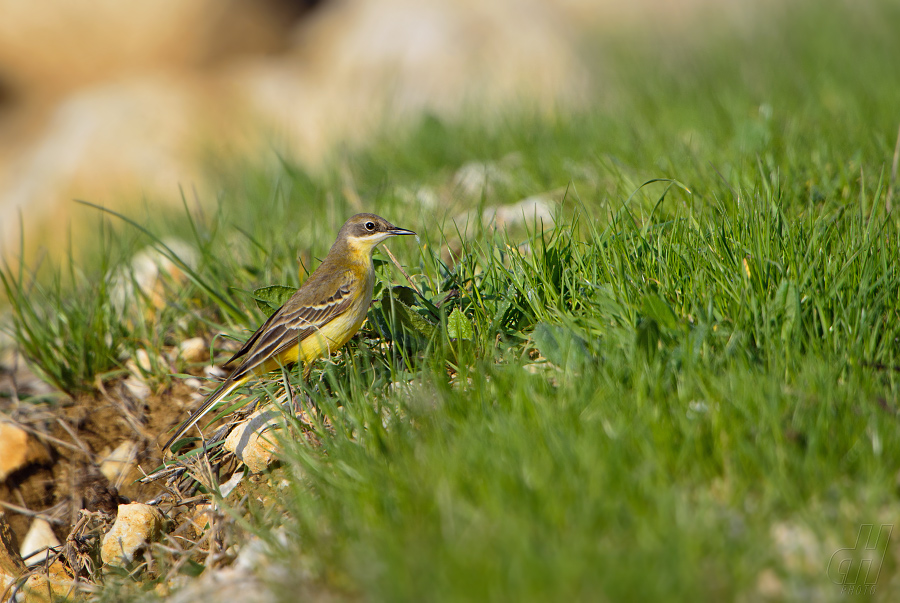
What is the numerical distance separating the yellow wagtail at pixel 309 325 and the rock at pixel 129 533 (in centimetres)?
43

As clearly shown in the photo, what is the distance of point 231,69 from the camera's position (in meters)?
14.3

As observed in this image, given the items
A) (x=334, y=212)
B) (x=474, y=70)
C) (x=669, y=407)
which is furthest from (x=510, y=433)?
(x=474, y=70)

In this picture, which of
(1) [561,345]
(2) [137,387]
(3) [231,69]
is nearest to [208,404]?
(2) [137,387]

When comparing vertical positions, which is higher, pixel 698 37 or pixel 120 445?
pixel 698 37

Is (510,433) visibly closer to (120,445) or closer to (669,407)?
(669,407)

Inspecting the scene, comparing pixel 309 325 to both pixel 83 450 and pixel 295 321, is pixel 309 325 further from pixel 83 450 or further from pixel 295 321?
pixel 83 450

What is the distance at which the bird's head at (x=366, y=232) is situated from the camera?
4.76 m

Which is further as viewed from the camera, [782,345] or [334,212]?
[334,212]

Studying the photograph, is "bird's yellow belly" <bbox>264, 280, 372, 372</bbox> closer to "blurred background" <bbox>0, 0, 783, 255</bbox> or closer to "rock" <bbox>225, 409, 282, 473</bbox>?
"rock" <bbox>225, 409, 282, 473</bbox>

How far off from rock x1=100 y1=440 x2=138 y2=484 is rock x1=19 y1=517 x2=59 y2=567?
1.36 ft

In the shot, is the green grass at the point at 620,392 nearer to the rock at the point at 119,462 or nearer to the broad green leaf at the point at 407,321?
the broad green leaf at the point at 407,321

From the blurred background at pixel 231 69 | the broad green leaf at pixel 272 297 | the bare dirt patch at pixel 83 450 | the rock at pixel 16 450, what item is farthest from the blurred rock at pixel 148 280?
the blurred background at pixel 231 69

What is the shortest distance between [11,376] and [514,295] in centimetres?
402

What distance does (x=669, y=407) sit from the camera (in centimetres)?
302
